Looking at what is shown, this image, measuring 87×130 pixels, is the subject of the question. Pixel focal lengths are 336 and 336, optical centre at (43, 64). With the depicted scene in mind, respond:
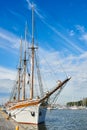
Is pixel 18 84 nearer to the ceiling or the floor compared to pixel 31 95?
nearer to the ceiling

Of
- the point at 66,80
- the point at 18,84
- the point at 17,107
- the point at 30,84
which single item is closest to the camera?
the point at 66,80

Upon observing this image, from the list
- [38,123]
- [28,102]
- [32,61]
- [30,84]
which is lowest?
[38,123]

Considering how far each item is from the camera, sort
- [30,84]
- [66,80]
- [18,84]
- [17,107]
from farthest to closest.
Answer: [18,84] → [30,84] → [17,107] → [66,80]

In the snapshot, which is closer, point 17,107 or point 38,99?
point 38,99

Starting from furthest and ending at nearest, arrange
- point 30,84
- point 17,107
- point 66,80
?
point 30,84 < point 17,107 < point 66,80

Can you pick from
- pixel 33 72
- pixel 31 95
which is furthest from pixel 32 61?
pixel 31 95

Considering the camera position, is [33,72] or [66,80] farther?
[33,72]

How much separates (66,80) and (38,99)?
6049 millimetres

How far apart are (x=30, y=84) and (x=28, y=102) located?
828cm

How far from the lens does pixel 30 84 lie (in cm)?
6725

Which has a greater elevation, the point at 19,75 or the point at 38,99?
the point at 19,75

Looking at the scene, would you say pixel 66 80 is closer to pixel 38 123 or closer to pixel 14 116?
pixel 38 123

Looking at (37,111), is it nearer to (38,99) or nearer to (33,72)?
(38,99)

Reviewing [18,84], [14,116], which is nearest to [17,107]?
[14,116]
